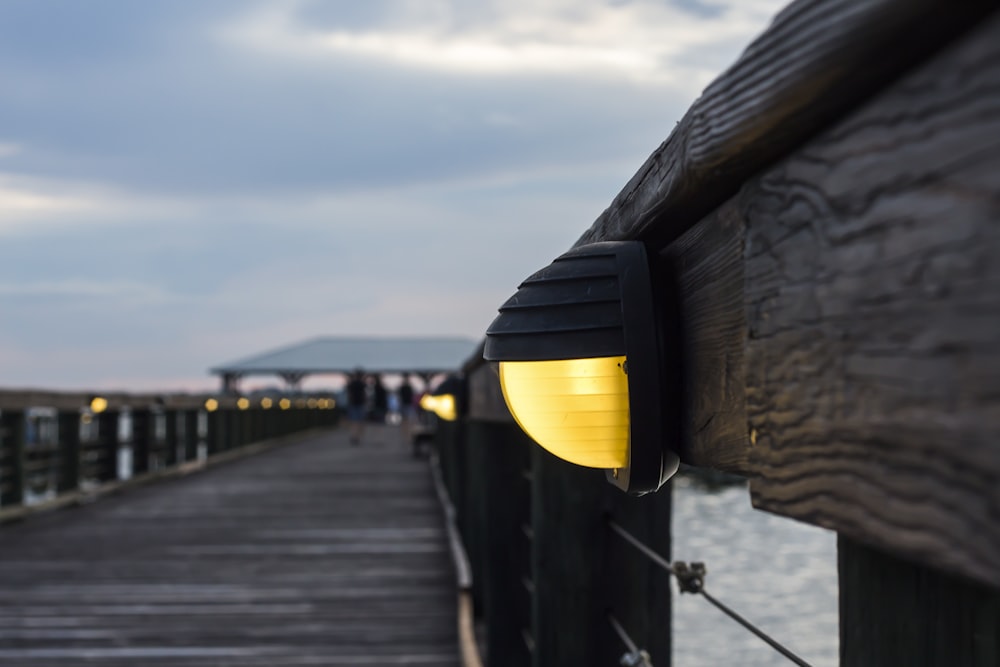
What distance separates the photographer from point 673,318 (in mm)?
1396

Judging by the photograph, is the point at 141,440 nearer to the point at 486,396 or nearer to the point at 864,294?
the point at 486,396

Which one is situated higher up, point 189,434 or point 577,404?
point 577,404

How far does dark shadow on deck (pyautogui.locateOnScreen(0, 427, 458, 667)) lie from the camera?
6.01m

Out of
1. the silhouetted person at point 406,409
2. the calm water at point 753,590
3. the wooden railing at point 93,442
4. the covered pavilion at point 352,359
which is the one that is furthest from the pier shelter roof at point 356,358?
the wooden railing at point 93,442

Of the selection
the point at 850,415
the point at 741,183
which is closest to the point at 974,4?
the point at 850,415

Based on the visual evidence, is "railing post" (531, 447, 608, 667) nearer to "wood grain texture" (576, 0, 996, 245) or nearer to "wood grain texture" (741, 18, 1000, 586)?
"wood grain texture" (576, 0, 996, 245)

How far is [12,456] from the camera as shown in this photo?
34.3 feet

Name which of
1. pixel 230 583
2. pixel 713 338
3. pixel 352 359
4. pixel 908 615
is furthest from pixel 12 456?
pixel 352 359

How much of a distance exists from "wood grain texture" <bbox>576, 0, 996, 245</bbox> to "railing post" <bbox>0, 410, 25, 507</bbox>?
10403mm

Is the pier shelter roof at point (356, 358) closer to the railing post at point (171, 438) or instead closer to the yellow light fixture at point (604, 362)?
the railing post at point (171, 438)

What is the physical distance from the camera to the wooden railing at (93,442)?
10.5 m

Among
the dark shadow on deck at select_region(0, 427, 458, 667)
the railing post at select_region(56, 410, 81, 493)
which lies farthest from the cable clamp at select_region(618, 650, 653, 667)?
the railing post at select_region(56, 410, 81, 493)

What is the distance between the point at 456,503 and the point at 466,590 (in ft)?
8.66

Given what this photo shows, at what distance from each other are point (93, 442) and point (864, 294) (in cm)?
1347
